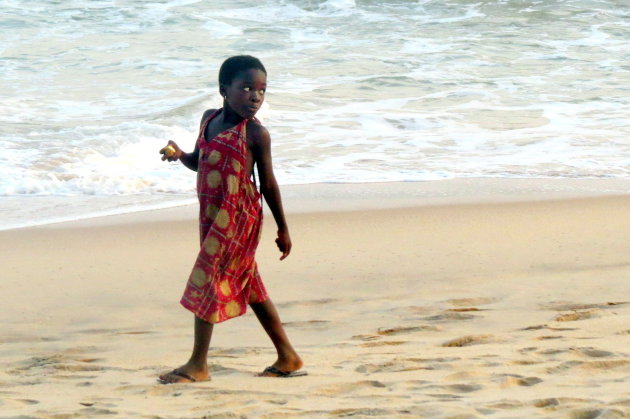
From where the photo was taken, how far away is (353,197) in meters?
7.21

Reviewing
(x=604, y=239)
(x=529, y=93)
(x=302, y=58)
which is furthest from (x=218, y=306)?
(x=302, y=58)

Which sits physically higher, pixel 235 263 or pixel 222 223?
pixel 222 223

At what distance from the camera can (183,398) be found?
2.96 m

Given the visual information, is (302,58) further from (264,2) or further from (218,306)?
(218,306)

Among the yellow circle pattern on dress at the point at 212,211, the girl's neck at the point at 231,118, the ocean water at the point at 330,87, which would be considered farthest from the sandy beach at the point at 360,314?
the ocean water at the point at 330,87

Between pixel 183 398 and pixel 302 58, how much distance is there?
12.6 meters

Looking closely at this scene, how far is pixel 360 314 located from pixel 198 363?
1.25 meters

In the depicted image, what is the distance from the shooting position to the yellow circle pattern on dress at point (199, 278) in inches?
123

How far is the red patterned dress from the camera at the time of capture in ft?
10.2

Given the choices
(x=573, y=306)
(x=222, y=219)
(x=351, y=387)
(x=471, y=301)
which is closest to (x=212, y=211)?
(x=222, y=219)

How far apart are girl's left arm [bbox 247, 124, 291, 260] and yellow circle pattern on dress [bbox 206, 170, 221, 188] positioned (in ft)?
0.46

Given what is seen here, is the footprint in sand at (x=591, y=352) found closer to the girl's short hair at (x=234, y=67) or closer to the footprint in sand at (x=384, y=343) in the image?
the footprint in sand at (x=384, y=343)

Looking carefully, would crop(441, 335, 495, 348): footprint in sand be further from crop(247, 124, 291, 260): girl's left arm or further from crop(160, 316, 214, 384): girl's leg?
crop(160, 316, 214, 384): girl's leg

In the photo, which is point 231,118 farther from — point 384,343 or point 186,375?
point 384,343
